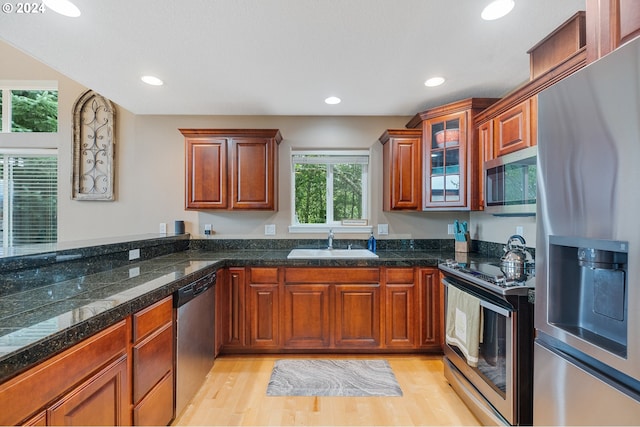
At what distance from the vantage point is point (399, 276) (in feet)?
8.40

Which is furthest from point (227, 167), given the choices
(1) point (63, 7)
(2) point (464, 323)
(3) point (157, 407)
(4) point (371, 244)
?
(2) point (464, 323)

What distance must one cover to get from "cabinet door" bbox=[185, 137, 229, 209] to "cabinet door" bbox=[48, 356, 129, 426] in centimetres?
182

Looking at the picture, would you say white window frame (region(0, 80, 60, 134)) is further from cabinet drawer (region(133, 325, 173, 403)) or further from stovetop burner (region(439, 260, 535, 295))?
stovetop burner (region(439, 260, 535, 295))

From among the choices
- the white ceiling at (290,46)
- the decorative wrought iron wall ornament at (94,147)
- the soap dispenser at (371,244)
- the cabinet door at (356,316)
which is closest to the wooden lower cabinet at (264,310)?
the cabinet door at (356,316)

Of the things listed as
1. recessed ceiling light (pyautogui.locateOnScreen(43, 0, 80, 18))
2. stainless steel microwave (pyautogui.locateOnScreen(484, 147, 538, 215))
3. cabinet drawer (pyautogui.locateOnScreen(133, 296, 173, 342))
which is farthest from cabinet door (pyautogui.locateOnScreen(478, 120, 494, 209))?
recessed ceiling light (pyautogui.locateOnScreen(43, 0, 80, 18))

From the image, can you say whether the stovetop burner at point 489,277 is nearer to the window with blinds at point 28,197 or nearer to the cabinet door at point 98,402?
the cabinet door at point 98,402

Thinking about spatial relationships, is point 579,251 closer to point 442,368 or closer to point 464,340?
point 464,340

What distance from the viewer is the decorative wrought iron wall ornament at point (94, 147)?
3156 mm

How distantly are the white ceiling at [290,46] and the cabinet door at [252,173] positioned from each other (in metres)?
0.45

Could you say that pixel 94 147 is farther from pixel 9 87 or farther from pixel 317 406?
pixel 317 406

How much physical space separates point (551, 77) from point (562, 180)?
3.63 ft

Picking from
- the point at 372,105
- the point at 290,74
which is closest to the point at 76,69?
the point at 290,74

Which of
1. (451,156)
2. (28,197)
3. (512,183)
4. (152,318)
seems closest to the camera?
(152,318)

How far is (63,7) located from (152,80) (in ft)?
2.78
